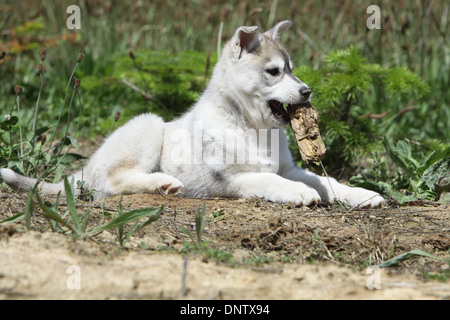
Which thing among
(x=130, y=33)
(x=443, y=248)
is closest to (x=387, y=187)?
(x=443, y=248)

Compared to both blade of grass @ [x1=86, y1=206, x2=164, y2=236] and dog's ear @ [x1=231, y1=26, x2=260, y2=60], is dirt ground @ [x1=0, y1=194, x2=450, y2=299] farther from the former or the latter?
dog's ear @ [x1=231, y1=26, x2=260, y2=60]

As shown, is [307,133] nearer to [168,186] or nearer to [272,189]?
[272,189]

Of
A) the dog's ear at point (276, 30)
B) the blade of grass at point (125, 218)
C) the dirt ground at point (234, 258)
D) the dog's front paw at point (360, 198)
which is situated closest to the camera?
the dirt ground at point (234, 258)

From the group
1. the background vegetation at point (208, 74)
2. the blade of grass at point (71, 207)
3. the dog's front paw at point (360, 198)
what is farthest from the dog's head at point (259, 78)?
the blade of grass at point (71, 207)

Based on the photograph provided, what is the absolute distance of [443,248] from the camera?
10.6ft

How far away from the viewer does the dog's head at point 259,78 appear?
161 inches

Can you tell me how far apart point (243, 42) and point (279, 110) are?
1.95ft

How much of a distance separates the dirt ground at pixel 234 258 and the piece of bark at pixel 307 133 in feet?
1.32

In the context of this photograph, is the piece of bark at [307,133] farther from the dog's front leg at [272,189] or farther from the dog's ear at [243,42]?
the dog's ear at [243,42]

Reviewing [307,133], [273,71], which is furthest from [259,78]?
[307,133]

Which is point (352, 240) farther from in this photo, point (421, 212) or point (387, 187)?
point (387, 187)

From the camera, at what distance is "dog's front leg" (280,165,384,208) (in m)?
4.04

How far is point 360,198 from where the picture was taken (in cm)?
408
